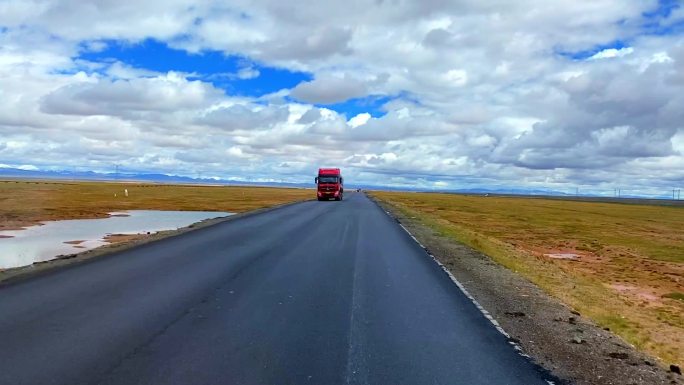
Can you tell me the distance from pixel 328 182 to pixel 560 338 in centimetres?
5687

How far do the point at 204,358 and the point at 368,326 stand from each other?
267 cm

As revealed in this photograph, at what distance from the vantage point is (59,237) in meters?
23.1

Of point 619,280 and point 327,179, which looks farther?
point 327,179

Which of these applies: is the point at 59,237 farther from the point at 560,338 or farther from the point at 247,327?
the point at 560,338

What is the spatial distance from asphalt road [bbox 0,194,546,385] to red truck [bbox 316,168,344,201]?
49954 mm

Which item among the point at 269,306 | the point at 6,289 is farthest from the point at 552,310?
the point at 6,289

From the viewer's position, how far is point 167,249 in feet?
55.5

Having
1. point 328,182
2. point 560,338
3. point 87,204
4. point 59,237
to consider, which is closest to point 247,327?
point 560,338

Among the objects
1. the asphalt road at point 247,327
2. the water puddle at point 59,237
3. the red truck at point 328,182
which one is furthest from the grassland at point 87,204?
the asphalt road at point 247,327

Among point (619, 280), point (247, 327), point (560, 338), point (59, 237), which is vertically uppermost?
point (247, 327)

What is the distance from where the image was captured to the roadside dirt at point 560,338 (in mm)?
6477

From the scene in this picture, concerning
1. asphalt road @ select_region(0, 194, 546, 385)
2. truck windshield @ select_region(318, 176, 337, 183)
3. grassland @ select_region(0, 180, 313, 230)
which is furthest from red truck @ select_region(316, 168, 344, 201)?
asphalt road @ select_region(0, 194, 546, 385)

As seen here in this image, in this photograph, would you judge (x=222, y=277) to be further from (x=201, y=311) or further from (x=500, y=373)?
(x=500, y=373)

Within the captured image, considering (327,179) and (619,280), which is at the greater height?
(327,179)
